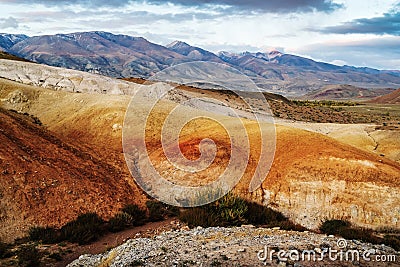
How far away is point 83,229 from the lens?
35.6ft

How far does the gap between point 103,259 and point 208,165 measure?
25.8ft

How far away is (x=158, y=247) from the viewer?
343 inches

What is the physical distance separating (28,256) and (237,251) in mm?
4998

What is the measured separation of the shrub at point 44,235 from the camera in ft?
33.6

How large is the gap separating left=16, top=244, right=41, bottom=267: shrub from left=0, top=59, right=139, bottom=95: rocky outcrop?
28.0 meters

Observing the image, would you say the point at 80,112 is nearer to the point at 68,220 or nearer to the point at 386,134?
the point at 68,220

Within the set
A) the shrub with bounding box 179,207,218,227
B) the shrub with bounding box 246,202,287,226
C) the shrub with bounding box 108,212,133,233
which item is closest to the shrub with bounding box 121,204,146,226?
the shrub with bounding box 108,212,133,233

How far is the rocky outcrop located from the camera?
36344mm

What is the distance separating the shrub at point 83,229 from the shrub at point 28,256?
115 cm

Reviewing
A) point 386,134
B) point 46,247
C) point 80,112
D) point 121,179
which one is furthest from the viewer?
point 386,134

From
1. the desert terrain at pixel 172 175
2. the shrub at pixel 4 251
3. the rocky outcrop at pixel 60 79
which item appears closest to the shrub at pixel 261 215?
the desert terrain at pixel 172 175

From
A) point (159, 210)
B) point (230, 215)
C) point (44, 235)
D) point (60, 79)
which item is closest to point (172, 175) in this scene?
point (159, 210)

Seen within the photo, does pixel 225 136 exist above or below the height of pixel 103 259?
above

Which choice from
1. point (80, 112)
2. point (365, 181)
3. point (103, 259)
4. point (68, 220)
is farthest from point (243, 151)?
point (80, 112)
